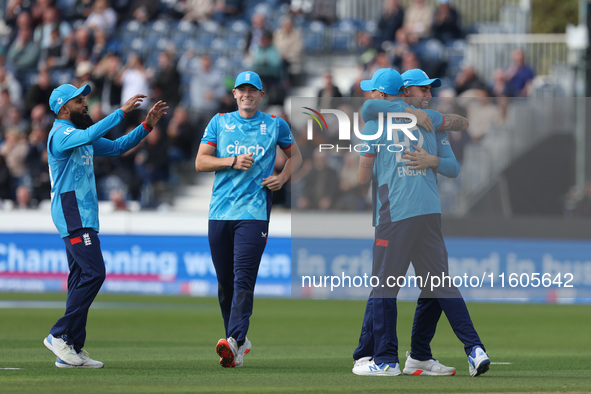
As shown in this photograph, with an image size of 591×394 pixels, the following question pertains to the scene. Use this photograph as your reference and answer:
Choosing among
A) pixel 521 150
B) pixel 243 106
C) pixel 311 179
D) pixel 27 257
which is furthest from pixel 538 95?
pixel 243 106

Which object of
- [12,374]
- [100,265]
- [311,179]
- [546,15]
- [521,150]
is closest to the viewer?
[12,374]

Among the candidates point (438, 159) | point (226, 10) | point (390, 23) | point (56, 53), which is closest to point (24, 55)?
point (56, 53)

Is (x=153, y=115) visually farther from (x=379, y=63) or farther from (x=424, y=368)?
(x=379, y=63)

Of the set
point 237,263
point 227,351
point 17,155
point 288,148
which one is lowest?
point 227,351

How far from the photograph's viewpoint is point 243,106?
930cm

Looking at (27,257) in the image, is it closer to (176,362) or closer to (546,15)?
(176,362)

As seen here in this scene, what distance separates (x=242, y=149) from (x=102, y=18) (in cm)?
1859

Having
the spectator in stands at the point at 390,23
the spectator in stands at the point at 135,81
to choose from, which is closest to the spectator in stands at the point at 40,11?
the spectator in stands at the point at 135,81

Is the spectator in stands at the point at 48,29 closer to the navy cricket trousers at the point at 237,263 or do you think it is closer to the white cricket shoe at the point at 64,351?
the navy cricket trousers at the point at 237,263

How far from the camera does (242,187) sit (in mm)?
9242

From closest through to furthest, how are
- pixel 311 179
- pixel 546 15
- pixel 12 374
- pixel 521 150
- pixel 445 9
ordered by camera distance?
pixel 12 374
pixel 311 179
pixel 521 150
pixel 445 9
pixel 546 15

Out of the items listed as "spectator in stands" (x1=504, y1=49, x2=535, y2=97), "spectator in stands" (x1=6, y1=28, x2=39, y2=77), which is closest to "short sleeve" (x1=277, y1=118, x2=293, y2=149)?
"spectator in stands" (x1=504, y1=49, x2=535, y2=97)

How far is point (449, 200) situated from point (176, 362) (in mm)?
8299

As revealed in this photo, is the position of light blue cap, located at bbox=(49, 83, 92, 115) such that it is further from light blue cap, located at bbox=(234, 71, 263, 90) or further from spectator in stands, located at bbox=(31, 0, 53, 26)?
spectator in stands, located at bbox=(31, 0, 53, 26)
